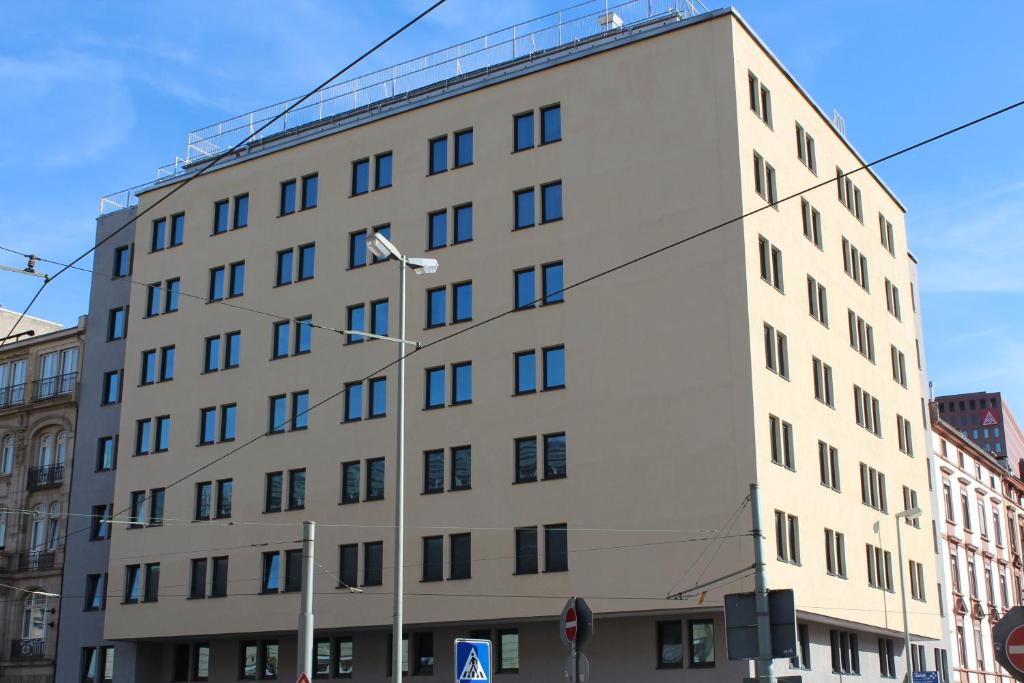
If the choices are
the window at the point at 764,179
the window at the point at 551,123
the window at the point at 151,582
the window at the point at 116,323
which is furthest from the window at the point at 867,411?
the window at the point at 116,323

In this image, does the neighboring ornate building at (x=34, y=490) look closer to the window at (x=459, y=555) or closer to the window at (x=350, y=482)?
the window at (x=350, y=482)

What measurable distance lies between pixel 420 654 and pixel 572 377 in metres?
11.3

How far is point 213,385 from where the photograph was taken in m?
50.1

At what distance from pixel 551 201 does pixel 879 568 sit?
1866 centimetres

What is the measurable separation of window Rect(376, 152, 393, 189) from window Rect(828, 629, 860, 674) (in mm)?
22761

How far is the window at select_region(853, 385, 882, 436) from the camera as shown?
48.9 m

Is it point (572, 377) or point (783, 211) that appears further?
point (783, 211)

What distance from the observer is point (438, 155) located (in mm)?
47188

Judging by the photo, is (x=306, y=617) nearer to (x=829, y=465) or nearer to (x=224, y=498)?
(x=829, y=465)

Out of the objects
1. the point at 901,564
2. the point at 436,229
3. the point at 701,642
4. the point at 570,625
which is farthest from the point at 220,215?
the point at 570,625

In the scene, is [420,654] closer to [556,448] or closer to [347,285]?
[556,448]

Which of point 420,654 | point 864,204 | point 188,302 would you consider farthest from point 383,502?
point 864,204

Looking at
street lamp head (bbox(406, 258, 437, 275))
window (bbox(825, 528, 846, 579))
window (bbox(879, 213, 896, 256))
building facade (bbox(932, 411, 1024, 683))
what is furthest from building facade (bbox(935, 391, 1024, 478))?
street lamp head (bbox(406, 258, 437, 275))

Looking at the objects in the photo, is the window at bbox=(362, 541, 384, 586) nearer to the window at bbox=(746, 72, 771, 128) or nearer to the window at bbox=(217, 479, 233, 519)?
the window at bbox=(217, 479, 233, 519)
